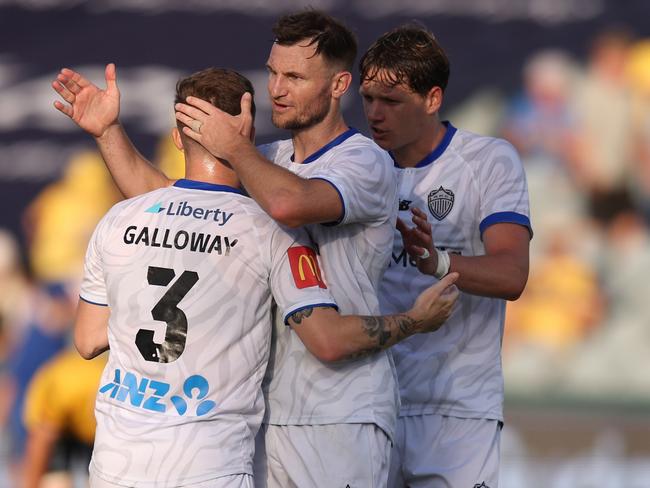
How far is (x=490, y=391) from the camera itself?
166 inches

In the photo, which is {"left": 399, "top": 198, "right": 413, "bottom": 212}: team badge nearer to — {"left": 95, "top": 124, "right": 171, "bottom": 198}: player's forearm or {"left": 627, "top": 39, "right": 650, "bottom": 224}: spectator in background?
{"left": 95, "top": 124, "right": 171, "bottom": 198}: player's forearm

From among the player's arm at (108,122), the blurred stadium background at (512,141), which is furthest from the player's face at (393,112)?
the blurred stadium background at (512,141)

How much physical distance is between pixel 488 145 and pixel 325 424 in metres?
1.32

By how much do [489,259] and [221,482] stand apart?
1.24 meters

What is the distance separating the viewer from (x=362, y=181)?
3465 mm

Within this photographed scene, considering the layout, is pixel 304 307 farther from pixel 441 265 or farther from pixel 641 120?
pixel 641 120

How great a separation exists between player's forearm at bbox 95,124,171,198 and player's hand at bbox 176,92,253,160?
0.69 m

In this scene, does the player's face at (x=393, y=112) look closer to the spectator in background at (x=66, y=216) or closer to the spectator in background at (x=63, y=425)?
the spectator in background at (x=63, y=425)

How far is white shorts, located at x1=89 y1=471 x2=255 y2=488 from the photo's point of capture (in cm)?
330

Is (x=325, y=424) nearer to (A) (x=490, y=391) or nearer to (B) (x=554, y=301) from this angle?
(A) (x=490, y=391)

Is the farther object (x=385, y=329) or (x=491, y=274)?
(x=491, y=274)

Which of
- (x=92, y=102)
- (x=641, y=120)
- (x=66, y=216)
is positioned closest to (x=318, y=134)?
(x=92, y=102)

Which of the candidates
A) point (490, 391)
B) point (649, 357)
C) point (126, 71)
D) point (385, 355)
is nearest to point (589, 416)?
point (649, 357)

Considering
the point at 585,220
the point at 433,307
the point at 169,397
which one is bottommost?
the point at 169,397
